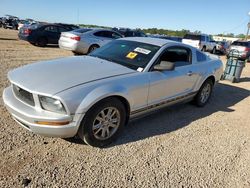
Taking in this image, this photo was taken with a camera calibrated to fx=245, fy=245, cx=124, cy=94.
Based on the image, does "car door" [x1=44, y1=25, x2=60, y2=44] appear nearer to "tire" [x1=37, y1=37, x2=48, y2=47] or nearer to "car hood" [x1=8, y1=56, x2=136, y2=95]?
"tire" [x1=37, y1=37, x2=48, y2=47]

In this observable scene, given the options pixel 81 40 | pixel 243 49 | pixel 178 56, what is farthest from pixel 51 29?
pixel 243 49

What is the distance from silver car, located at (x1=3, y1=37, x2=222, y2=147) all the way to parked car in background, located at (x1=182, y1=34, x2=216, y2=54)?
15.1 meters

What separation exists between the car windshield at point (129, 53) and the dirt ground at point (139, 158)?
3.62 ft

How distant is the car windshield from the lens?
4.02 m

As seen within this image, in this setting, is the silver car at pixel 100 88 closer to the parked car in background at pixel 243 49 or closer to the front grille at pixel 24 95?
the front grille at pixel 24 95

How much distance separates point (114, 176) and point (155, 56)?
81.8 inches

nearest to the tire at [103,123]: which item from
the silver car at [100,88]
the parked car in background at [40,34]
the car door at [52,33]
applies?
the silver car at [100,88]

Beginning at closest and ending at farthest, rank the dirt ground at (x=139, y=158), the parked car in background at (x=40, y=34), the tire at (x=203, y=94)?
1. the dirt ground at (x=139, y=158)
2. the tire at (x=203, y=94)
3. the parked car in background at (x=40, y=34)

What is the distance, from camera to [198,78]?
17.1 ft

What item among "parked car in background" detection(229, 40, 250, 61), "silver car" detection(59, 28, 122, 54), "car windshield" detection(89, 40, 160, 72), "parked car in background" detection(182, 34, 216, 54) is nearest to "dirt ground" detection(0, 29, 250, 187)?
"car windshield" detection(89, 40, 160, 72)

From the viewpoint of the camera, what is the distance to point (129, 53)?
4270mm

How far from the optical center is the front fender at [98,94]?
3.03 meters

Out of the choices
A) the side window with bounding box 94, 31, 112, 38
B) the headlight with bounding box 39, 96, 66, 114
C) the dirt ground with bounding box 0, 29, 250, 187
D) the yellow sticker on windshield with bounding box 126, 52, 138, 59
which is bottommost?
the dirt ground with bounding box 0, 29, 250, 187

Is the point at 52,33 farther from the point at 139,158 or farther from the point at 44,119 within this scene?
the point at 139,158
